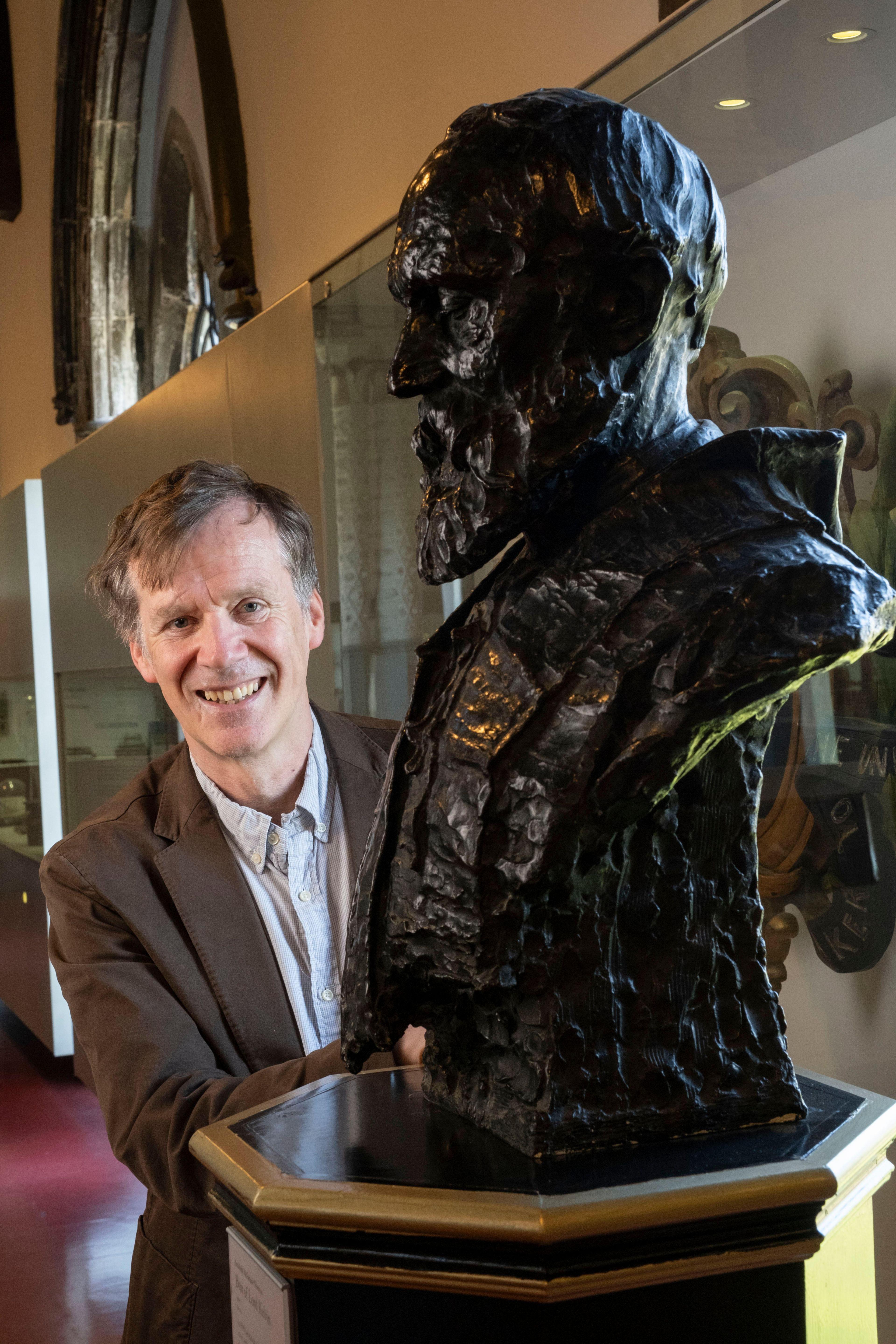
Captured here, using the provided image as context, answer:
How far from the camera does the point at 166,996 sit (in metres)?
1.70

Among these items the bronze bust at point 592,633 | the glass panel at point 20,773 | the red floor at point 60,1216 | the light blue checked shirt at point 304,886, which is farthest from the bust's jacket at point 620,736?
the glass panel at point 20,773

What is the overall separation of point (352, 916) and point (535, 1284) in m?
0.34

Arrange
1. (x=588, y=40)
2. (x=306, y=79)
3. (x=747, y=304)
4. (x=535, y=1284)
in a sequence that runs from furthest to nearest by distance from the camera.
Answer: (x=306, y=79) < (x=588, y=40) < (x=747, y=304) < (x=535, y=1284)

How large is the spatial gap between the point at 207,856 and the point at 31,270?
25.9 feet

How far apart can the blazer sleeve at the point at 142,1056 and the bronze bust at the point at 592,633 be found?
0.41 meters

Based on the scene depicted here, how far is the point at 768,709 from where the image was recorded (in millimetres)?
1071

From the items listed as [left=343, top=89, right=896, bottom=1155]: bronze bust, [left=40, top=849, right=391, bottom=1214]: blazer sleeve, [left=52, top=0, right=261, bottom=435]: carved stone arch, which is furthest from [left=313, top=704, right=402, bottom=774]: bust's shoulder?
[left=52, top=0, right=261, bottom=435]: carved stone arch

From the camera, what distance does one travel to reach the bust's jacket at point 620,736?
944 mm

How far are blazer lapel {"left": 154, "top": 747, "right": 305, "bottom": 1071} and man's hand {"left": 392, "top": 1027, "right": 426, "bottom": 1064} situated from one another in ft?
0.97

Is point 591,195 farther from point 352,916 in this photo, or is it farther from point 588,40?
point 588,40

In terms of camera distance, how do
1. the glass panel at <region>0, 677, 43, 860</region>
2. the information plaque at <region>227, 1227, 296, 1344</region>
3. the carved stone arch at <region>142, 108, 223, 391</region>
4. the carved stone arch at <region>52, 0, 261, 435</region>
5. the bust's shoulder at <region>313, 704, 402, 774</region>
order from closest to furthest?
the information plaque at <region>227, 1227, 296, 1344</region>
the bust's shoulder at <region>313, 704, 402, 774</region>
the glass panel at <region>0, 677, 43, 860</region>
the carved stone arch at <region>52, 0, 261, 435</region>
the carved stone arch at <region>142, 108, 223, 391</region>

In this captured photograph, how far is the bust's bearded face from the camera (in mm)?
1012

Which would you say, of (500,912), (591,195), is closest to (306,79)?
(591,195)

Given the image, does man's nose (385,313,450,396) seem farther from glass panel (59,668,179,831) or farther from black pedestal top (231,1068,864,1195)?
glass panel (59,668,179,831)
